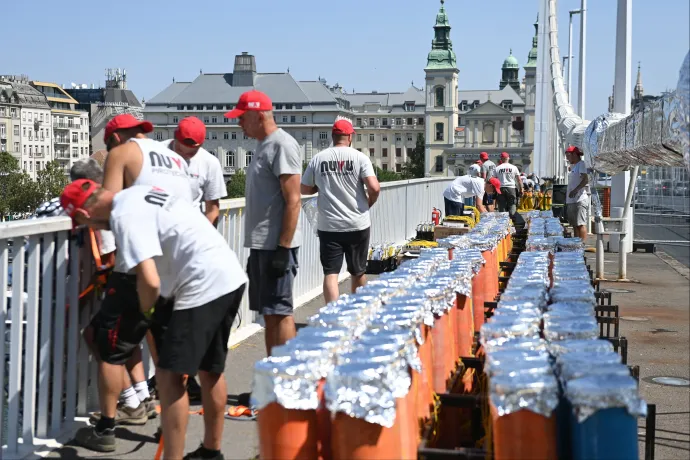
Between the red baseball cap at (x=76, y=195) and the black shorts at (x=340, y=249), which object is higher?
the red baseball cap at (x=76, y=195)

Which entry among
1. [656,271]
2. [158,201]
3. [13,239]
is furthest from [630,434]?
[656,271]

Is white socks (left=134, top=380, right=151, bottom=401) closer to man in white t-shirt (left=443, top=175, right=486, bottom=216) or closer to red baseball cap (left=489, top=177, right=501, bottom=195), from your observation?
man in white t-shirt (left=443, top=175, right=486, bottom=216)

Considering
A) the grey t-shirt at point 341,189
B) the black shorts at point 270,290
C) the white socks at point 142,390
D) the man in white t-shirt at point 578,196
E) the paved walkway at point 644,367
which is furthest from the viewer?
the man in white t-shirt at point 578,196

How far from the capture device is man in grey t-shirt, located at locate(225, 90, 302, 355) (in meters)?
6.36

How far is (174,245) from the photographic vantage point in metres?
4.69

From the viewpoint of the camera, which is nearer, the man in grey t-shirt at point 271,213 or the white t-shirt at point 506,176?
the man in grey t-shirt at point 271,213

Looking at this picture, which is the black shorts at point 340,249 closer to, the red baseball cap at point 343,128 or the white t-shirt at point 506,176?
the red baseball cap at point 343,128

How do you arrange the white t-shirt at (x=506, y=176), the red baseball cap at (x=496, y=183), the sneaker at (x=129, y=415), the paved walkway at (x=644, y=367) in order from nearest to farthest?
1. the paved walkway at (x=644, y=367)
2. the sneaker at (x=129, y=415)
3. the red baseball cap at (x=496, y=183)
4. the white t-shirt at (x=506, y=176)

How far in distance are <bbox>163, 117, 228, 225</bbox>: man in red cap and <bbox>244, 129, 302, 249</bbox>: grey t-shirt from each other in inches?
9.7

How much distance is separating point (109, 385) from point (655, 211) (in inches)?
828

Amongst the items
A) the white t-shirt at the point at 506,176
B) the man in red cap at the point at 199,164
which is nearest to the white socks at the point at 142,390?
the man in red cap at the point at 199,164

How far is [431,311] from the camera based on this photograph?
17.1ft

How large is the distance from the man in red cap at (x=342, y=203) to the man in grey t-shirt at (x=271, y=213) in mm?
1838

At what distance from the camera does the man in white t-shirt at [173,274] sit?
4.47 meters
